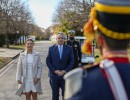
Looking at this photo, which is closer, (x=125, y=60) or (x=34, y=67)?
(x=125, y=60)

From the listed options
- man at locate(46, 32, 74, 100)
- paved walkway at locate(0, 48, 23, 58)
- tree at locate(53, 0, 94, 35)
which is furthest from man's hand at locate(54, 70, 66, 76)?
tree at locate(53, 0, 94, 35)

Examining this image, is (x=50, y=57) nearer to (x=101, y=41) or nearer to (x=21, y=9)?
(x=101, y=41)

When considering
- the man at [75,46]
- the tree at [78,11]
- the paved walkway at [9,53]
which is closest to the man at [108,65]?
the man at [75,46]

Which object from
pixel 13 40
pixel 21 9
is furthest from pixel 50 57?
pixel 13 40

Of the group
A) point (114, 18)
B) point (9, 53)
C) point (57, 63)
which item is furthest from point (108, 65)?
point (9, 53)

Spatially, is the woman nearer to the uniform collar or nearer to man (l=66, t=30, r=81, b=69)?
man (l=66, t=30, r=81, b=69)

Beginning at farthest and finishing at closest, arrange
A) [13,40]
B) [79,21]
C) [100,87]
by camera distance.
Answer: [13,40] < [79,21] < [100,87]

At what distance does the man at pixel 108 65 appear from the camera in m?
2.32

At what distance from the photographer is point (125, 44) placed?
2.45 m

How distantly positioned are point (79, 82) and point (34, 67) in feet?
22.8

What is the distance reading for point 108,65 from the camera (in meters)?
2.38

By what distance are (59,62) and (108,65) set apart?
694cm

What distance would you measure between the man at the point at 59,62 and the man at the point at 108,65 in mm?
6797

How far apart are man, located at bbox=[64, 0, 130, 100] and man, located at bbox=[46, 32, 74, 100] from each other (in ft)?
22.3
